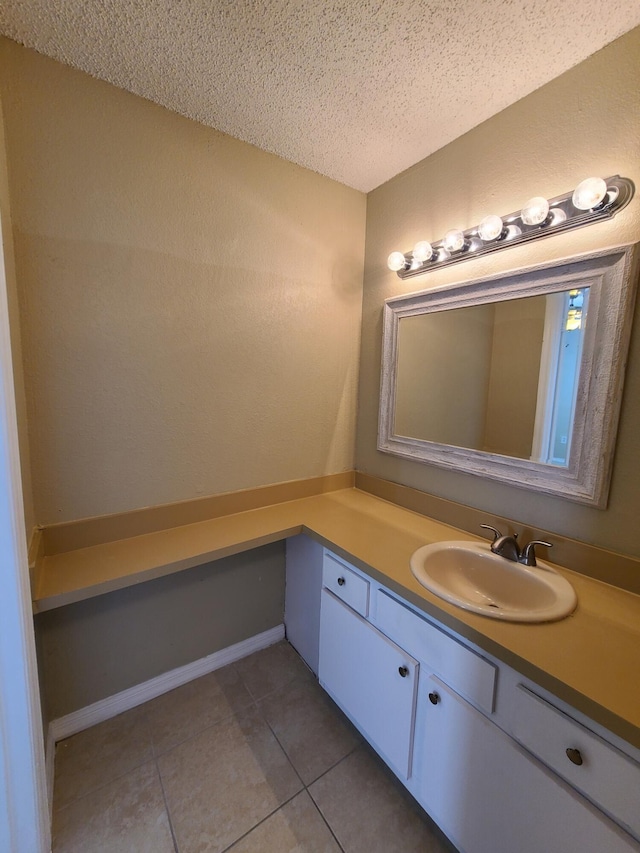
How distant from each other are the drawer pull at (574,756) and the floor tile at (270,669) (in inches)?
46.5

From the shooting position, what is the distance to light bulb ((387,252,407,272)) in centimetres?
152

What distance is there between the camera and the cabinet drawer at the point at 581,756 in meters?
0.64

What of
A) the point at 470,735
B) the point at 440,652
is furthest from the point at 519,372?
the point at 470,735

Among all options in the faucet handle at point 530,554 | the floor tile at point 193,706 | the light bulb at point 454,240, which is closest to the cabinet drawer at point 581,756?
the faucet handle at point 530,554

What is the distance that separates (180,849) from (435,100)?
251 centimetres

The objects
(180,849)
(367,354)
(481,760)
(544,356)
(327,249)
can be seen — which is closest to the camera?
(481,760)

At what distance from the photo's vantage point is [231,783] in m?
1.18

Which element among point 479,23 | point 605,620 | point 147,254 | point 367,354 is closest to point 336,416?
point 367,354

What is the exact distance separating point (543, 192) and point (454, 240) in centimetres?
29

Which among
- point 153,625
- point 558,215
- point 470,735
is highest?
point 558,215

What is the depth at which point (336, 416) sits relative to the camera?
5.98 ft

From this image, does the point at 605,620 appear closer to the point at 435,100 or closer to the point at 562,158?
the point at 562,158

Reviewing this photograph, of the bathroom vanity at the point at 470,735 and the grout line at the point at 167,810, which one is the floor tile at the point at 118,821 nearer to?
the grout line at the point at 167,810

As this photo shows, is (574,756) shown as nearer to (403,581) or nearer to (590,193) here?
(403,581)
